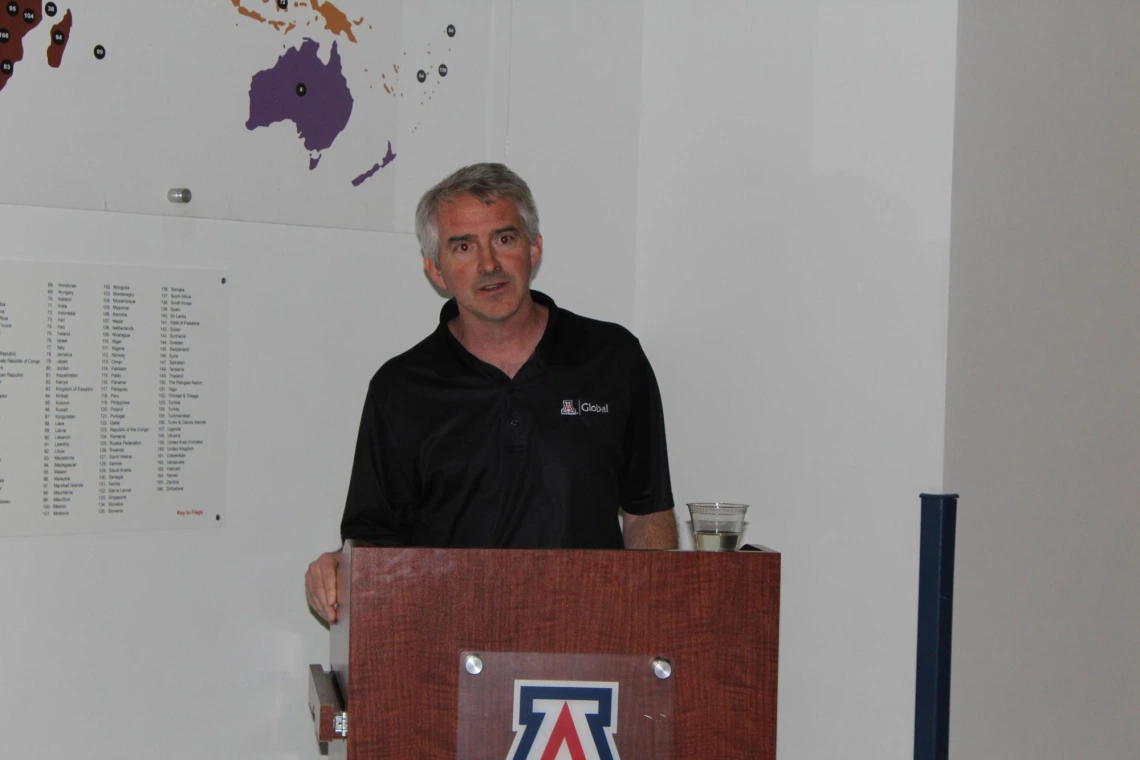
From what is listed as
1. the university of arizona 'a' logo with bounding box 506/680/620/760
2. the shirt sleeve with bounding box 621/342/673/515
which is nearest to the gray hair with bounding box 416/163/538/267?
the shirt sleeve with bounding box 621/342/673/515

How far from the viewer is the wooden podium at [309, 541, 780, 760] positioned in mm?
1541

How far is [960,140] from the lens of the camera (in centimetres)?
206

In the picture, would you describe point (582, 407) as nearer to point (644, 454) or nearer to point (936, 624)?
point (644, 454)

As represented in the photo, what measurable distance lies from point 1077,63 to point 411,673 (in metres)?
1.62

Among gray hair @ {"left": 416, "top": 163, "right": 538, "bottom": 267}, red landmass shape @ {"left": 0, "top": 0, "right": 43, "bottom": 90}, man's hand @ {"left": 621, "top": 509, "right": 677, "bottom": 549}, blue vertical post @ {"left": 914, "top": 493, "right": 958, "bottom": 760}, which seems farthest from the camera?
man's hand @ {"left": 621, "top": 509, "right": 677, "bottom": 549}

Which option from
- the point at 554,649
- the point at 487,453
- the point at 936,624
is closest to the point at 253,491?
the point at 487,453

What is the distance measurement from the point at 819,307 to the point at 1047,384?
0.47 metres

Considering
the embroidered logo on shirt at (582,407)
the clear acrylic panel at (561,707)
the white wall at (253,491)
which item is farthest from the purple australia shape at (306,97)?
the clear acrylic panel at (561,707)

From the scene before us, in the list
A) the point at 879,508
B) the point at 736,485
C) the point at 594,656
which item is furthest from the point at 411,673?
the point at 736,485

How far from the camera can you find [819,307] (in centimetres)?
236

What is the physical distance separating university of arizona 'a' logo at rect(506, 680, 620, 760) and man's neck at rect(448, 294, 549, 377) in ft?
3.05

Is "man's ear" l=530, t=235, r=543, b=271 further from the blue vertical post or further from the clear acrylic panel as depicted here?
the clear acrylic panel

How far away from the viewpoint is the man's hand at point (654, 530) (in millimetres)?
2439

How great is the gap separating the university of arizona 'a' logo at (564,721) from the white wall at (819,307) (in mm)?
789
